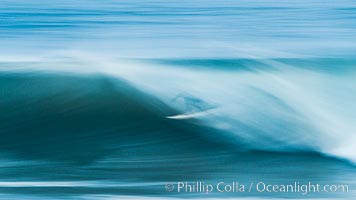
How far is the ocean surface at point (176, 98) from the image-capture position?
2480 millimetres

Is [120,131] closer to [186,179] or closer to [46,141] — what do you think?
[46,141]

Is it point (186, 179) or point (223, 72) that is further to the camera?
point (223, 72)

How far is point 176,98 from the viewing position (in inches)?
128

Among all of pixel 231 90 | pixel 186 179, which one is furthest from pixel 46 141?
pixel 231 90

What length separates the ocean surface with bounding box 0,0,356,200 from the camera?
248 centimetres

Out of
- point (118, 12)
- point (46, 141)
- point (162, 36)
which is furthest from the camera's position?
point (118, 12)

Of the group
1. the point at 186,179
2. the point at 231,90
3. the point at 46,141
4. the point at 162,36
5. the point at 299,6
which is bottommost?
the point at 186,179

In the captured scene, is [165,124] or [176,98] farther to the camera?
[176,98]

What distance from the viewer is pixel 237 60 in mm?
3539

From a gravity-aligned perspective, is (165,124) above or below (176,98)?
below

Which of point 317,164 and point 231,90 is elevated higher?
point 231,90

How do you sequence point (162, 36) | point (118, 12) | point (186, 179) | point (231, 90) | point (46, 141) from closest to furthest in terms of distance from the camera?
point (186, 179) < point (46, 141) < point (231, 90) < point (162, 36) < point (118, 12)

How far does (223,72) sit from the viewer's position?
138 inches

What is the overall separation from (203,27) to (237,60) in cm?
36
